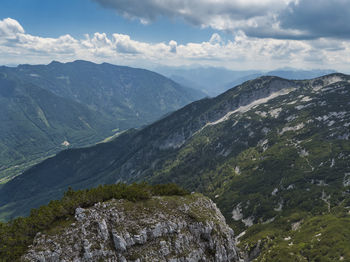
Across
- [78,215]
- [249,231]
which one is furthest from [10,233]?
[249,231]

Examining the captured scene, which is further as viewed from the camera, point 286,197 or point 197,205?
point 286,197

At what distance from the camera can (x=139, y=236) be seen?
5750cm

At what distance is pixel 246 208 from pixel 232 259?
110 m

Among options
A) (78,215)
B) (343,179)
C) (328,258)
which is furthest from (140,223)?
(343,179)

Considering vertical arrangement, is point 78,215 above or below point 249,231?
above

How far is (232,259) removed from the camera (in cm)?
7044

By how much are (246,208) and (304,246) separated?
82.1m

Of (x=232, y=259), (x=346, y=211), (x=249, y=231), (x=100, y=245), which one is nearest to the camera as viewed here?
(x=100, y=245)

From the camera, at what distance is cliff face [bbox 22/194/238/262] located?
51844 mm

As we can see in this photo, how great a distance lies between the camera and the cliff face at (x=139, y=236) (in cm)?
→ 5184

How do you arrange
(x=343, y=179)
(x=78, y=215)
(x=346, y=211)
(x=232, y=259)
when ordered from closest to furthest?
(x=78, y=215) → (x=232, y=259) → (x=346, y=211) → (x=343, y=179)

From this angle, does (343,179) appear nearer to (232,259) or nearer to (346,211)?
(346,211)

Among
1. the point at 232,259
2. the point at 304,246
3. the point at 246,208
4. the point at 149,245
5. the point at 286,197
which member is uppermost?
the point at 149,245

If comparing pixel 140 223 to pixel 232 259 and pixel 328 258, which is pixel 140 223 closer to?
pixel 232 259
